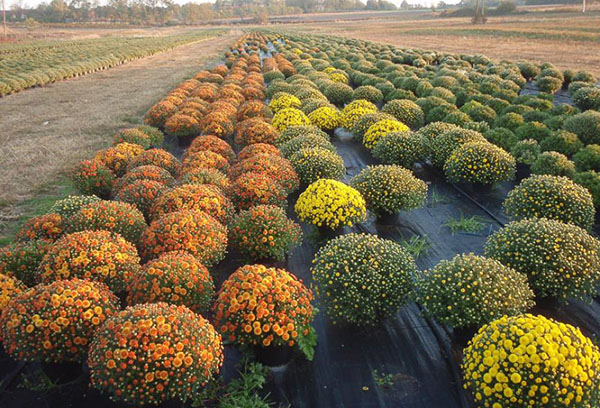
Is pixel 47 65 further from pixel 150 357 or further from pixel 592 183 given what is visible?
pixel 592 183

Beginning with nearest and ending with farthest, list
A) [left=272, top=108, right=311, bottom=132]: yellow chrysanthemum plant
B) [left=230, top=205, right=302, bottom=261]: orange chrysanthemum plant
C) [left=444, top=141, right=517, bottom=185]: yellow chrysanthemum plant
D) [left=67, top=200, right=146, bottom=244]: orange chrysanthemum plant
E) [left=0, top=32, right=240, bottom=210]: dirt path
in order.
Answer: [left=230, top=205, right=302, bottom=261]: orange chrysanthemum plant → [left=67, top=200, right=146, bottom=244]: orange chrysanthemum plant → [left=444, top=141, right=517, bottom=185]: yellow chrysanthemum plant → [left=0, top=32, right=240, bottom=210]: dirt path → [left=272, top=108, right=311, bottom=132]: yellow chrysanthemum plant

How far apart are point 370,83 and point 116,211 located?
16457 mm

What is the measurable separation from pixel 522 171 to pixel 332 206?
6007 mm

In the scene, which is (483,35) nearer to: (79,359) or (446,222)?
(446,222)

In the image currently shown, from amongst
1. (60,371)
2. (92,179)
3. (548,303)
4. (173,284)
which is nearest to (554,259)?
(548,303)

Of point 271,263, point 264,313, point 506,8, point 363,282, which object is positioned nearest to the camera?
point 264,313

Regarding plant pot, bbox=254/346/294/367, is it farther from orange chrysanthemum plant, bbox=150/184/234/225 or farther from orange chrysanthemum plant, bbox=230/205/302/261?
orange chrysanthemum plant, bbox=150/184/234/225

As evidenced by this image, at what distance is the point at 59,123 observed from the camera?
18.0 m

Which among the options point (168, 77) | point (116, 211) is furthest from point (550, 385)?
point (168, 77)

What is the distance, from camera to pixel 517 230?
20.9 feet

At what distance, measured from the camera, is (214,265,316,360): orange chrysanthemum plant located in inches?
191

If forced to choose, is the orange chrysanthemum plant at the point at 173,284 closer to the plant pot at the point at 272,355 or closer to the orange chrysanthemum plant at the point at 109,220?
the plant pot at the point at 272,355

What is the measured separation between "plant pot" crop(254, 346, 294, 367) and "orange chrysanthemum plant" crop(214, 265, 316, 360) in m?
0.07

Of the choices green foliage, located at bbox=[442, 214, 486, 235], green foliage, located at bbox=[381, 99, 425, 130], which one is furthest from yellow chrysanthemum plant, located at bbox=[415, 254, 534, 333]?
green foliage, located at bbox=[381, 99, 425, 130]
